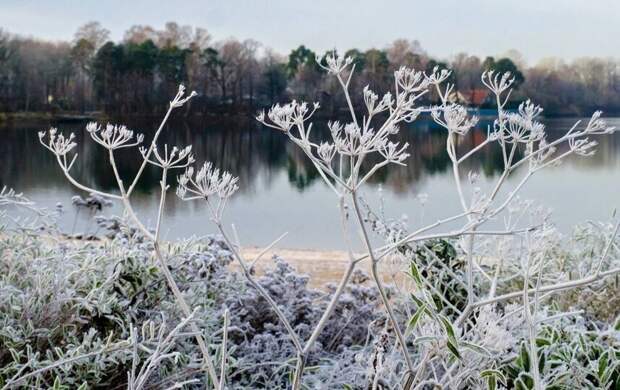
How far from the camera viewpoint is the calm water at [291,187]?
7.18 metres

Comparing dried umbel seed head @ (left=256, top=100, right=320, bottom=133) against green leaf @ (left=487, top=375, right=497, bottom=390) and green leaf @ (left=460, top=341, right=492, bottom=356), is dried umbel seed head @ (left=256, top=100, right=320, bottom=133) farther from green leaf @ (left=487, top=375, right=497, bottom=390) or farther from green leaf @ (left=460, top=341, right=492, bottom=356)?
green leaf @ (left=487, top=375, right=497, bottom=390)

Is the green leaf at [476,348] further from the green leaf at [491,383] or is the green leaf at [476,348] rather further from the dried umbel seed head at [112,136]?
the dried umbel seed head at [112,136]

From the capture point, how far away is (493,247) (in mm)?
2070

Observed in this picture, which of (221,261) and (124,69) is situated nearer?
(221,261)


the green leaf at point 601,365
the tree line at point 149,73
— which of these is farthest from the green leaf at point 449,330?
the tree line at point 149,73

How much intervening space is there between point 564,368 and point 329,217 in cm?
650

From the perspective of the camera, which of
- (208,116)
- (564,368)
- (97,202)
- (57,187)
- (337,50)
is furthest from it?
(208,116)

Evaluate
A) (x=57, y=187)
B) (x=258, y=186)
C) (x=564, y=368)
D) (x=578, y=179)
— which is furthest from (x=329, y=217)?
(x=564, y=368)

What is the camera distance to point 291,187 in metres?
11.1

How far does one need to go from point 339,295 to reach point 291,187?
10.2m

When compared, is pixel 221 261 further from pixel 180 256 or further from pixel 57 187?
pixel 57 187

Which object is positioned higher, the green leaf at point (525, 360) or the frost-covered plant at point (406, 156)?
the frost-covered plant at point (406, 156)

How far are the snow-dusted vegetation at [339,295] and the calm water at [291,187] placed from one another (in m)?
2.13

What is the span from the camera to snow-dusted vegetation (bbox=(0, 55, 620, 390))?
1.01 meters
